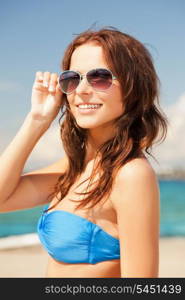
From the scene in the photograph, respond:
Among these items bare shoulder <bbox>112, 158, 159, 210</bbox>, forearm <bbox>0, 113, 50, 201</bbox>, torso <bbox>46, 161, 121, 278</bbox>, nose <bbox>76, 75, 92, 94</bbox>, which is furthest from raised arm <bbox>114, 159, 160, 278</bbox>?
forearm <bbox>0, 113, 50, 201</bbox>

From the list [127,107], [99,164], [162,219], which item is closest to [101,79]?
[127,107]

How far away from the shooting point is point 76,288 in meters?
2.25

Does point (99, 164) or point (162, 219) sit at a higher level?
point (99, 164)

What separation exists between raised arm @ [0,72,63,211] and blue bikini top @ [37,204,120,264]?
0.39m

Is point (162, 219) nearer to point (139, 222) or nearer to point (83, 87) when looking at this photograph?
point (83, 87)

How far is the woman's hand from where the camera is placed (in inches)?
92.2

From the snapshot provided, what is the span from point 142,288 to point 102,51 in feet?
3.74

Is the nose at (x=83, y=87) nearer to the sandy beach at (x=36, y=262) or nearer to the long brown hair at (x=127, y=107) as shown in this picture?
the long brown hair at (x=127, y=107)

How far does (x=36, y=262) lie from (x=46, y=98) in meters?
5.90

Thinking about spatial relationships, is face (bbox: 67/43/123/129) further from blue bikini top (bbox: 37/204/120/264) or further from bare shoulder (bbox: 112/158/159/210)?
blue bikini top (bbox: 37/204/120/264)

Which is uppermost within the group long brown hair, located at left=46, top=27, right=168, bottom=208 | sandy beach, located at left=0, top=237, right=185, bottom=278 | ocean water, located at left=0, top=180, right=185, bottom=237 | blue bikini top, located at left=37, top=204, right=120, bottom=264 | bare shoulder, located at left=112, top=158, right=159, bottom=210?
long brown hair, located at left=46, top=27, right=168, bottom=208

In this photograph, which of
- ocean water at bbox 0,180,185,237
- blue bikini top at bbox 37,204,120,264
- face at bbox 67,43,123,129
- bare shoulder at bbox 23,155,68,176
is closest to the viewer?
blue bikini top at bbox 37,204,120,264

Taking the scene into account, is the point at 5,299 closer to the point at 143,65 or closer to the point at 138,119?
the point at 138,119

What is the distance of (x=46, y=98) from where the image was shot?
241 cm
